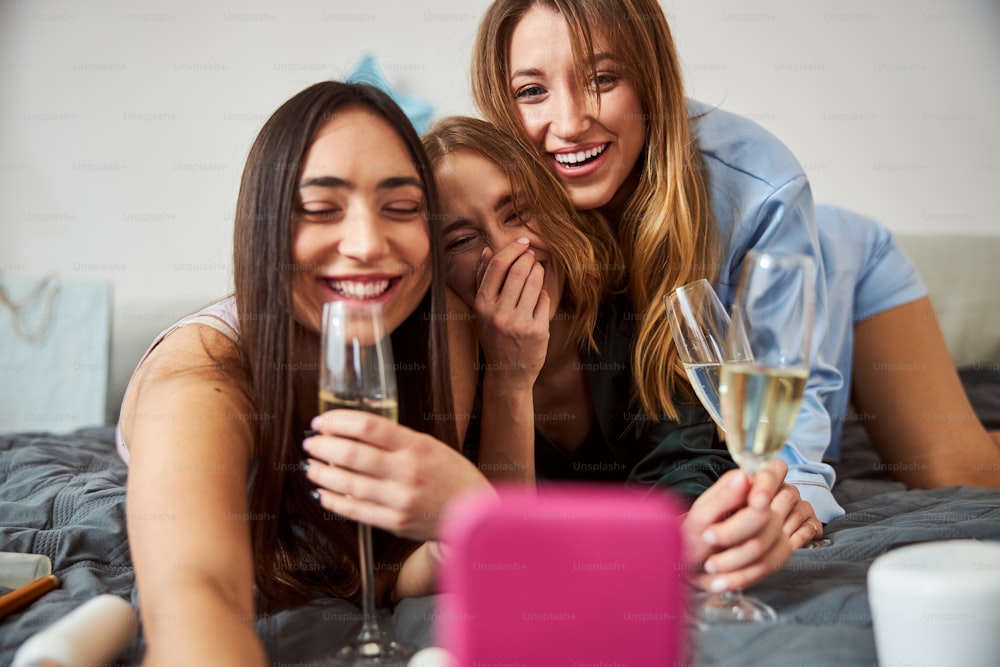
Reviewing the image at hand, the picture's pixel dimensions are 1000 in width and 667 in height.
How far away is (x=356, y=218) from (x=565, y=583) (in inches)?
24.1

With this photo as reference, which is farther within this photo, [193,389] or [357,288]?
[357,288]

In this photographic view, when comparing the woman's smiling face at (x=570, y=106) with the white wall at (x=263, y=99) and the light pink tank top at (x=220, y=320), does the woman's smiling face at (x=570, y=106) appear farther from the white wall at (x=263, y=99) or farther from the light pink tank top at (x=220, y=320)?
the white wall at (x=263, y=99)

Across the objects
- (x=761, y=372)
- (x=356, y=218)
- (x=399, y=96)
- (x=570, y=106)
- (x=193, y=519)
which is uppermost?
(x=399, y=96)

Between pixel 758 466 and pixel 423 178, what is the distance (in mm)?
501

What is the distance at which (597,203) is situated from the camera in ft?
4.70

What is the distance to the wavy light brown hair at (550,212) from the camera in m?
1.32

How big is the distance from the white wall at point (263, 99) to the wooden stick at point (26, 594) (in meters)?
1.53

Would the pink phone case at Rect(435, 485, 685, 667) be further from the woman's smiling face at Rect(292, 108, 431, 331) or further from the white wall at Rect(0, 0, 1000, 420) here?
the white wall at Rect(0, 0, 1000, 420)

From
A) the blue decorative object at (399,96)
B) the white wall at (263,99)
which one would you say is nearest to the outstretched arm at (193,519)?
the blue decorative object at (399,96)

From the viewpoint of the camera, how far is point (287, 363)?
1013mm

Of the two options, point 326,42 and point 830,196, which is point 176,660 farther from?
point 830,196

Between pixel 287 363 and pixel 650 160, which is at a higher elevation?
pixel 650 160

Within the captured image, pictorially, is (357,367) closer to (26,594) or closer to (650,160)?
(26,594)

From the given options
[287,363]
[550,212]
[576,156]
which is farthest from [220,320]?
Answer: [576,156]
